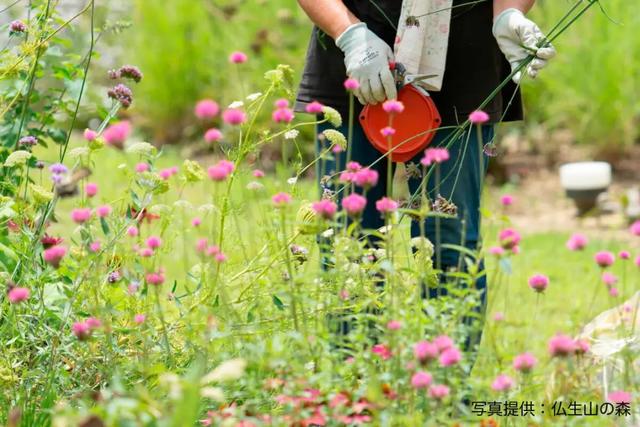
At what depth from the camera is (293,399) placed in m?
1.57

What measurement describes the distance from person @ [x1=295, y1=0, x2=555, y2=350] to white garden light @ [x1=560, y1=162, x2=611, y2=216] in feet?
9.26

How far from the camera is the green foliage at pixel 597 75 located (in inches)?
229

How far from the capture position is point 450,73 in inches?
99.7

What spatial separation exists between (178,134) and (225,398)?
5504 mm

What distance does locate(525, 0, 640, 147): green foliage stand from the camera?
19.1ft

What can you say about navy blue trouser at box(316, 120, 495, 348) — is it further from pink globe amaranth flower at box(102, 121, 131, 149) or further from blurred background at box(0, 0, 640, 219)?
blurred background at box(0, 0, 640, 219)

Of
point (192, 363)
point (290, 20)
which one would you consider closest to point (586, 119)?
point (290, 20)

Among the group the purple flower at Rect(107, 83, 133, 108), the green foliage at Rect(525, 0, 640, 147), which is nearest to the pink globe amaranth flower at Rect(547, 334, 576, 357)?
the purple flower at Rect(107, 83, 133, 108)

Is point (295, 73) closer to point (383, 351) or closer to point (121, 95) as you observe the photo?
point (121, 95)

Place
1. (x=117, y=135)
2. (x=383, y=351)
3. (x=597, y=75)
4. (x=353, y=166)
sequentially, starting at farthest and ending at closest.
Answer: (x=597, y=75) < (x=353, y=166) < (x=383, y=351) < (x=117, y=135)

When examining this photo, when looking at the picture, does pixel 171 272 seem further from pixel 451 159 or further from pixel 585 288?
pixel 451 159

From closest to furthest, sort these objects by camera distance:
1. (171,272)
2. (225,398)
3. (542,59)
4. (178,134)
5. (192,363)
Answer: (225,398) < (192,363) < (542,59) < (171,272) < (178,134)

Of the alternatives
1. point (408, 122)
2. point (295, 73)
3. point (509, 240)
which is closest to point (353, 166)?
point (509, 240)

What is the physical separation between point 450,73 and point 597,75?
3.60m
